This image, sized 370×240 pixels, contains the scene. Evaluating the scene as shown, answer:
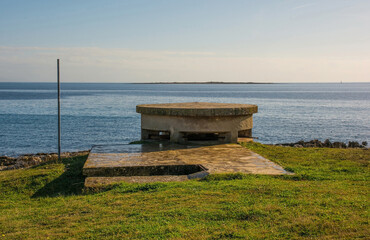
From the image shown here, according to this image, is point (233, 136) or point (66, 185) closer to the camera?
point (66, 185)

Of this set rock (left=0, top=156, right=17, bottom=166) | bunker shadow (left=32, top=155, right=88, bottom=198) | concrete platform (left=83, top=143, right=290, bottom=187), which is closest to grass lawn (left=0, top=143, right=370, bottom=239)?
bunker shadow (left=32, top=155, right=88, bottom=198)

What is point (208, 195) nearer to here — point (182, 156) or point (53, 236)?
point (53, 236)

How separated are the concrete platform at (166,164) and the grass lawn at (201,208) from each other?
483mm

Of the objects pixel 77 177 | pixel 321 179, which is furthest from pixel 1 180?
pixel 321 179

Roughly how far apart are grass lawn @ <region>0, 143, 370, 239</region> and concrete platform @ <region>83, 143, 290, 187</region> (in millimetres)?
483

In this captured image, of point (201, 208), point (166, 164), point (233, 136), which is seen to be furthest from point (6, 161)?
point (201, 208)

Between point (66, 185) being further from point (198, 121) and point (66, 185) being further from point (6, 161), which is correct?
point (6, 161)

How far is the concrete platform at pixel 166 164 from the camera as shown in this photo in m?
8.30

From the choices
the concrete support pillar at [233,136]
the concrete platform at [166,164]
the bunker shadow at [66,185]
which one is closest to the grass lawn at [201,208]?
the bunker shadow at [66,185]

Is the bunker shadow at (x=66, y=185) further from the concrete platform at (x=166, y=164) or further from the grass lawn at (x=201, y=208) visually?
the concrete platform at (x=166, y=164)

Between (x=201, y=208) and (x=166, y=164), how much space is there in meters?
3.08

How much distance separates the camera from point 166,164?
885 centimetres

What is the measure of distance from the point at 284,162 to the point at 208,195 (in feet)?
12.9

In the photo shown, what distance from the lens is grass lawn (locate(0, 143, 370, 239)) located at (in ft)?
16.4
